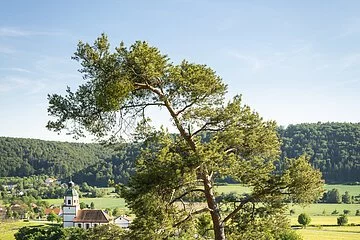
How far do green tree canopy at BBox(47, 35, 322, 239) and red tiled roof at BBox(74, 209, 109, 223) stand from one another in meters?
49.1

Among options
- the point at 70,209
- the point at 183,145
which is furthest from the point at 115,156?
the point at 183,145

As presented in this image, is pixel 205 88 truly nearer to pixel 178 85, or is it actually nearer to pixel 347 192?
pixel 178 85

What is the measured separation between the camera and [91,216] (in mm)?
59250

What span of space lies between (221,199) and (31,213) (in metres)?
80.9

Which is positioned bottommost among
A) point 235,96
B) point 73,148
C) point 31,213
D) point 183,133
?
point 31,213

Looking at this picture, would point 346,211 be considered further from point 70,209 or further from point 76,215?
point 70,209

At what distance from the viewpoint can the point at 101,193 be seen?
96312 mm

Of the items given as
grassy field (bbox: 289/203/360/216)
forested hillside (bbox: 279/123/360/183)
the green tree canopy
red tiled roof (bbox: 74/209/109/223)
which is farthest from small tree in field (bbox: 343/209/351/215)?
→ the green tree canopy

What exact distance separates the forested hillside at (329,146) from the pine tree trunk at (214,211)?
65.5 m

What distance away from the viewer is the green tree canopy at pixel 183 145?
8383 mm

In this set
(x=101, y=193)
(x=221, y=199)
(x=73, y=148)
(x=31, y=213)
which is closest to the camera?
(x=221, y=199)

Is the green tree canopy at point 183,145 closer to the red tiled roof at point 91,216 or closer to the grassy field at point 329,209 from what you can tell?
the red tiled roof at point 91,216

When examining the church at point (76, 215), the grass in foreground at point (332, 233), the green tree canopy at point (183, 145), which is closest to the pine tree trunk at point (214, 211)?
the green tree canopy at point (183, 145)

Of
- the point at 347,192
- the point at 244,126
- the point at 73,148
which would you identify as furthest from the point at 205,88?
the point at 73,148
